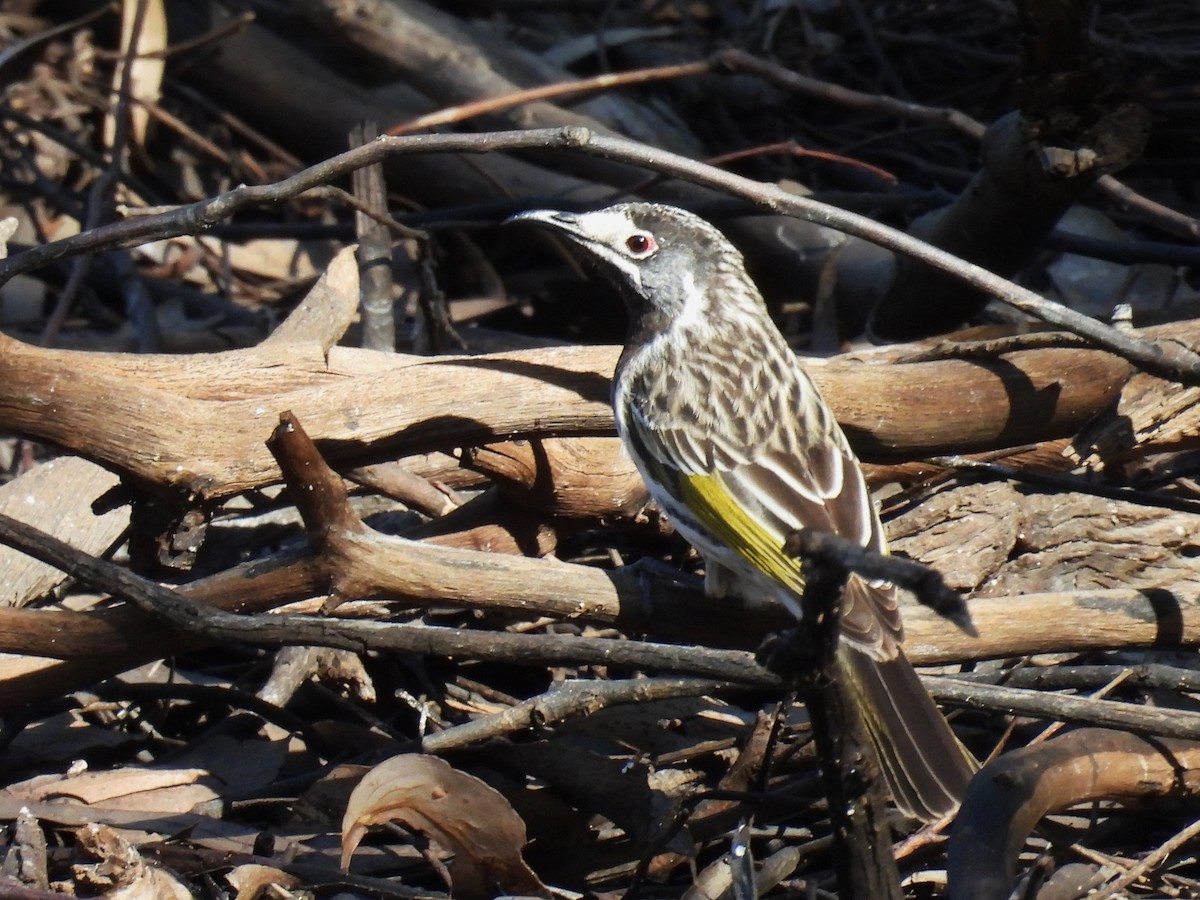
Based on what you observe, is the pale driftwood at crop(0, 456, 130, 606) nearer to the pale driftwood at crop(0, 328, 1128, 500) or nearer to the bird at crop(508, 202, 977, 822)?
the pale driftwood at crop(0, 328, 1128, 500)

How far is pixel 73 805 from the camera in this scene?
4.32 metres

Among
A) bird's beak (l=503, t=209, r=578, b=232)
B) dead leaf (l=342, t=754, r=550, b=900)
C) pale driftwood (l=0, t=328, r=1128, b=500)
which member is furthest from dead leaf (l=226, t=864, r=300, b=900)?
bird's beak (l=503, t=209, r=578, b=232)

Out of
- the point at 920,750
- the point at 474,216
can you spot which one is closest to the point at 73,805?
the point at 920,750

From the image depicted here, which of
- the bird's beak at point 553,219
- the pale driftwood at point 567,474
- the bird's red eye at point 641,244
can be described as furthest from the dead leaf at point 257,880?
the bird's red eye at point 641,244

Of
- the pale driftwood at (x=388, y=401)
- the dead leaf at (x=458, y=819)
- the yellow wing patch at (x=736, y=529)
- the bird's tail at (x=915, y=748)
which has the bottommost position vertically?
the dead leaf at (x=458, y=819)

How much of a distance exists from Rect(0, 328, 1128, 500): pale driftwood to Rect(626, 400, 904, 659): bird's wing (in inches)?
8.1

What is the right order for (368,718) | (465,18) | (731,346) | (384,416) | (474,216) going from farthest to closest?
(465,18)
(474,216)
(731,346)
(368,718)
(384,416)

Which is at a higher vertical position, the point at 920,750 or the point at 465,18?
the point at 465,18

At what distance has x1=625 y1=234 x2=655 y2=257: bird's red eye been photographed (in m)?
5.15

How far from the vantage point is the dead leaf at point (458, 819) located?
3.67 metres

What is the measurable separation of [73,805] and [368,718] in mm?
870

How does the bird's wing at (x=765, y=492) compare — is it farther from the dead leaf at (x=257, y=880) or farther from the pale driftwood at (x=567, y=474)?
the dead leaf at (x=257, y=880)

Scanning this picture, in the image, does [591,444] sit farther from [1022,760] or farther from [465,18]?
[465,18]

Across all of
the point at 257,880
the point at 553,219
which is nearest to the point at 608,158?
the point at 553,219
